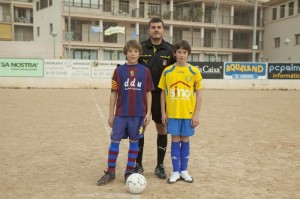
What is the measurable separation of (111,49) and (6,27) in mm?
15959

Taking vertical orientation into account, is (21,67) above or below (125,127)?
above

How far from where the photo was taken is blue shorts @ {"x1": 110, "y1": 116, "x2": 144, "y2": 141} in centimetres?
441

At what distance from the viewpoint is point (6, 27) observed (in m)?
42.8

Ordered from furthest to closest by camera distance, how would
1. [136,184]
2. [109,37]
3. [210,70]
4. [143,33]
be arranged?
[143,33] < [109,37] < [210,70] < [136,184]

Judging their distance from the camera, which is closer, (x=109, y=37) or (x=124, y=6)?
(x=109, y=37)

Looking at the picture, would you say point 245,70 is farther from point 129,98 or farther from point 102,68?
point 129,98

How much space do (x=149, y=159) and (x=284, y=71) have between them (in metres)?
20.4

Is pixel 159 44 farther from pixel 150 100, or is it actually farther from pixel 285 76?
pixel 285 76

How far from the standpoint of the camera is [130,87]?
4.41 meters

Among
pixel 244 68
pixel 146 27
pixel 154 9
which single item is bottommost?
pixel 244 68

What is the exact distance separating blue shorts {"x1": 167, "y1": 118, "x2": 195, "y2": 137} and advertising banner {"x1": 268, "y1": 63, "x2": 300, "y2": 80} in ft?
67.9

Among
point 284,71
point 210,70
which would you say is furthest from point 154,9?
point 284,71

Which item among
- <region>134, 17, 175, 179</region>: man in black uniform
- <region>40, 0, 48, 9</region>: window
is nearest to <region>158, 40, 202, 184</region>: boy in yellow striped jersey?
<region>134, 17, 175, 179</region>: man in black uniform

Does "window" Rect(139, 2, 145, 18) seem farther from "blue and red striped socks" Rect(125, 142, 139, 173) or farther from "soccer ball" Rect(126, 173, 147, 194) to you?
"soccer ball" Rect(126, 173, 147, 194)
